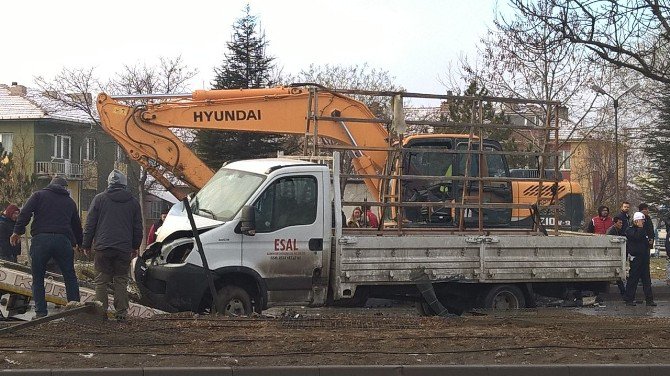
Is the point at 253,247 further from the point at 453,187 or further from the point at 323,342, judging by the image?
the point at 453,187

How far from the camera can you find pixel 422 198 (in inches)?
581

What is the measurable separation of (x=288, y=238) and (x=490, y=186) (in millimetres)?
4721

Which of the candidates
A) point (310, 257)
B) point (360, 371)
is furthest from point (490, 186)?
point (360, 371)

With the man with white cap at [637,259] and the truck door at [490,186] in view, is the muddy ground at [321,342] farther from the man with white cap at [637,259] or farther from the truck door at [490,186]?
the man with white cap at [637,259]

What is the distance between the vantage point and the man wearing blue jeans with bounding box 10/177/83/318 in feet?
37.0

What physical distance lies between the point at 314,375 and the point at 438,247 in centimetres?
488

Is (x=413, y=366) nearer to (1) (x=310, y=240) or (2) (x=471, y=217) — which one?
(1) (x=310, y=240)

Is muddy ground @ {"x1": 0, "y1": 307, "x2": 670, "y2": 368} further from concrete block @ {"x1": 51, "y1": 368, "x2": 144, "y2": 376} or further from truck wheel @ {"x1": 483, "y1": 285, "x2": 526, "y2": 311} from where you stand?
truck wheel @ {"x1": 483, "y1": 285, "x2": 526, "y2": 311}

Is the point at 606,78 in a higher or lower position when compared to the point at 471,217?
higher

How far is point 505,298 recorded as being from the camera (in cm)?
1341

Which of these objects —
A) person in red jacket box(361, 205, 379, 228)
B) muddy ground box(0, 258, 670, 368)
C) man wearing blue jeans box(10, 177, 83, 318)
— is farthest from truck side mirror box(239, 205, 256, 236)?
person in red jacket box(361, 205, 379, 228)

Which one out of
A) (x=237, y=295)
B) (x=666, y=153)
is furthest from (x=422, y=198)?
(x=666, y=153)

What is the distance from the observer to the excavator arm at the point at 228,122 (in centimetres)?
1420

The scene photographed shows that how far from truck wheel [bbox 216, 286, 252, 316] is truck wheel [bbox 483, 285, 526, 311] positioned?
3.53m
